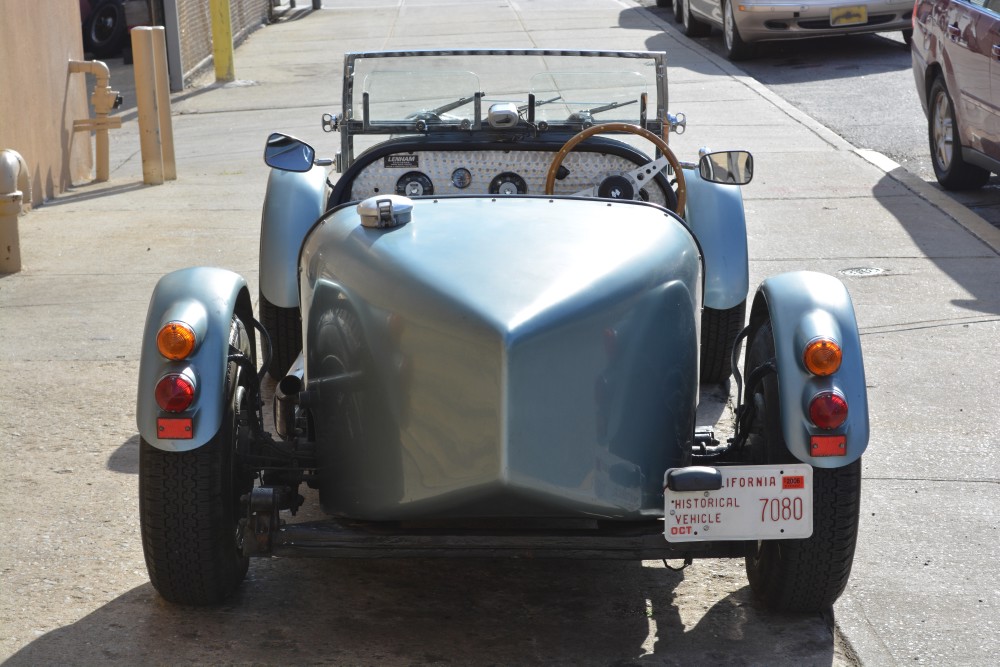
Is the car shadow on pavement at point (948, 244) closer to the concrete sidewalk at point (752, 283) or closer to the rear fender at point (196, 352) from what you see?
the concrete sidewalk at point (752, 283)

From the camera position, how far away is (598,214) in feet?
12.7

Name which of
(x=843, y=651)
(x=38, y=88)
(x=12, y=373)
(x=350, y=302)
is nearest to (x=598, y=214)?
(x=350, y=302)

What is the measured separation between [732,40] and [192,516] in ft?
42.4

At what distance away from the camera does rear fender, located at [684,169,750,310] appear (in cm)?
542

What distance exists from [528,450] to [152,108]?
26.0 ft

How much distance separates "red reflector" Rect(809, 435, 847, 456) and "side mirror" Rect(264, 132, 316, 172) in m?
2.21

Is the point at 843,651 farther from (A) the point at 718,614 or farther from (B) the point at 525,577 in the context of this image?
(B) the point at 525,577

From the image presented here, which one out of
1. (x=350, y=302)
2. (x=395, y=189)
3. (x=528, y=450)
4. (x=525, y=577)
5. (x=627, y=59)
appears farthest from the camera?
(x=627, y=59)

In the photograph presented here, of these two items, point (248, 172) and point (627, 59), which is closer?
point (627, 59)

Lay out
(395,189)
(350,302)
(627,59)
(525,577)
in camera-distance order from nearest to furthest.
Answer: (350,302)
(525,577)
(395,189)
(627,59)

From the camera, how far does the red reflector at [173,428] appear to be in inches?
139

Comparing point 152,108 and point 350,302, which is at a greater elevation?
point 350,302

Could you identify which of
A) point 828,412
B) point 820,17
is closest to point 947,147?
point 820,17

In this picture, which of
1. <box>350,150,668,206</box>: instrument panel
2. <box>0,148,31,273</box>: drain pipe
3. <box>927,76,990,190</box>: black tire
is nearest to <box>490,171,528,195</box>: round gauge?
<box>350,150,668,206</box>: instrument panel
